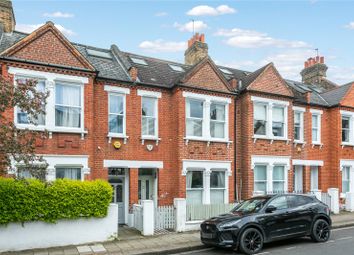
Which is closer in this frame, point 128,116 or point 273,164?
point 128,116

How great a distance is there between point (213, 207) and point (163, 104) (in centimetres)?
545

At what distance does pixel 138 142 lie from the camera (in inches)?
672

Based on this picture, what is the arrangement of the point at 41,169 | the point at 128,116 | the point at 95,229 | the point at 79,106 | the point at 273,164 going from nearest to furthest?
the point at 41,169, the point at 95,229, the point at 79,106, the point at 128,116, the point at 273,164

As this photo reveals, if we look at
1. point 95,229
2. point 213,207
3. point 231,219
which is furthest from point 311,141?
point 95,229

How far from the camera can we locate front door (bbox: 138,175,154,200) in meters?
17.7

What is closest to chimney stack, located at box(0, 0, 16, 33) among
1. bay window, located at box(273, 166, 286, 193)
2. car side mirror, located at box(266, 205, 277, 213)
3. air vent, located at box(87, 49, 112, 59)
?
air vent, located at box(87, 49, 112, 59)

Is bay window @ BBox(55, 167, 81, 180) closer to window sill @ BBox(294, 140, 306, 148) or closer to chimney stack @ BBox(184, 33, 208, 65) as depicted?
chimney stack @ BBox(184, 33, 208, 65)

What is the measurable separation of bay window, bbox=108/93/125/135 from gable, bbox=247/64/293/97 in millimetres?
6780

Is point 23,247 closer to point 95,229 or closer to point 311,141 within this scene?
point 95,229

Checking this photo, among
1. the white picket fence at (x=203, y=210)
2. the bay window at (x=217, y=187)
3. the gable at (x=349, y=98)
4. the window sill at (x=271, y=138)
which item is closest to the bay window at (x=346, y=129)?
the gable at (x=349, y=98)

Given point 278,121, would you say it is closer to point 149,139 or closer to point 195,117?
point 195,117

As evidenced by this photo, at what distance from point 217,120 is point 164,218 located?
19.9 ft

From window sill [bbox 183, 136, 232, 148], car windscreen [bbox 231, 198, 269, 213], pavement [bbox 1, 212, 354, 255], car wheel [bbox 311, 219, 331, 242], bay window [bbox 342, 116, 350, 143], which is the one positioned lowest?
pavement [bbox 1, 212, 354, 255]

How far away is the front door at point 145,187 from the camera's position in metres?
17.7
